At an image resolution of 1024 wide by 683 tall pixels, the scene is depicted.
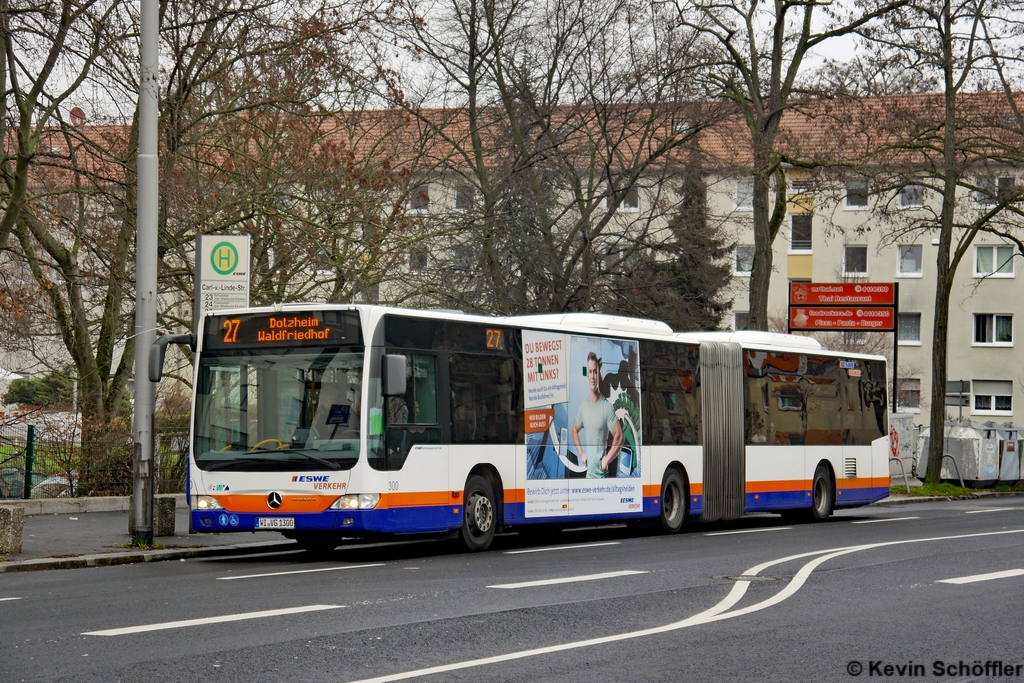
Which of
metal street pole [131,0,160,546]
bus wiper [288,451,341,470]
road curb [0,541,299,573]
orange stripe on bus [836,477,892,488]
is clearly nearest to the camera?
road curb [0,541,299,573]

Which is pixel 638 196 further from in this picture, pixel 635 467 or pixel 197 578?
pixel 197 578

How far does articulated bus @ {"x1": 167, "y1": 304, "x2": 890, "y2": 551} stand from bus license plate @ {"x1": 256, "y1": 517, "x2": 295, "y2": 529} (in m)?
0.03

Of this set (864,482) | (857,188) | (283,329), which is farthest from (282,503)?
(857,188)

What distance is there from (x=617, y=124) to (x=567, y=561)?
1885cm

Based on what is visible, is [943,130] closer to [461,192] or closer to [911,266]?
[461,192]

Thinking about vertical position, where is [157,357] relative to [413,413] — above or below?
above

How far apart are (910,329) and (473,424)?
59.5m

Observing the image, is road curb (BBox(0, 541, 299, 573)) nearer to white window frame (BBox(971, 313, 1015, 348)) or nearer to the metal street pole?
the metal street pole

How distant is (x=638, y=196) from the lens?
35.6 meters

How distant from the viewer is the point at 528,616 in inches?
393

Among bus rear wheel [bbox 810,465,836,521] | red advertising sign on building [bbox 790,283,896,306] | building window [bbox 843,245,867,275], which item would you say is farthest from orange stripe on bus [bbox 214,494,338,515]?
building window [bbox 843,245,867,275]

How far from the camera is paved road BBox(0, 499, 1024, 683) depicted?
7812mm

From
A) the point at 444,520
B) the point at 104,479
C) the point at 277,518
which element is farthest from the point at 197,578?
the point at 104,479

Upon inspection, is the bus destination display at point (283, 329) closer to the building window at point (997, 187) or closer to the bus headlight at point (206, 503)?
the bus headlight at point (206, 503)
